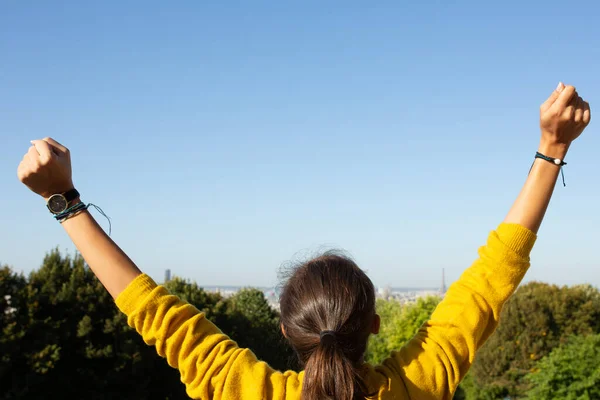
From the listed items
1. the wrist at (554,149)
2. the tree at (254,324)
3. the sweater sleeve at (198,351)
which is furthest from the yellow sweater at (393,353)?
the tree at (254,324)

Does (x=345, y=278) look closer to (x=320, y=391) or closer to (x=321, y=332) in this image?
(x=321, y=332)

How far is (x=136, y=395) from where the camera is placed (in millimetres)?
15867

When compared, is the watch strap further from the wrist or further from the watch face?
the wrist

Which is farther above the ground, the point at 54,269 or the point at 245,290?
the point at 54,269

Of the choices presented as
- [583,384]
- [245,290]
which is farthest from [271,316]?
[583,384]

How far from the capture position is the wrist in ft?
5.87

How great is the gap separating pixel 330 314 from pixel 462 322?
35 cm

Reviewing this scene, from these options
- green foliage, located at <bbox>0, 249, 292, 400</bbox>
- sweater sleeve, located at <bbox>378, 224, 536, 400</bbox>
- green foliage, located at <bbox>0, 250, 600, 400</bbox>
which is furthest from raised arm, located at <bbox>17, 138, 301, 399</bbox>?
green foliage, located at <bbox>0, 249, 292, 400</bbox>

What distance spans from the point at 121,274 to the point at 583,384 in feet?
39.2

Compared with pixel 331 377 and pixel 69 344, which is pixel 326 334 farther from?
pixel 69 344

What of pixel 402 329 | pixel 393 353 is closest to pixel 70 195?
pixel 393 353

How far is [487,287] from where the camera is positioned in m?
1.66

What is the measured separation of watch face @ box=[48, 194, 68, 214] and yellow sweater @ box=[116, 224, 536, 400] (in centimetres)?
33

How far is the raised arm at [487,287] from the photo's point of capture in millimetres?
1600
